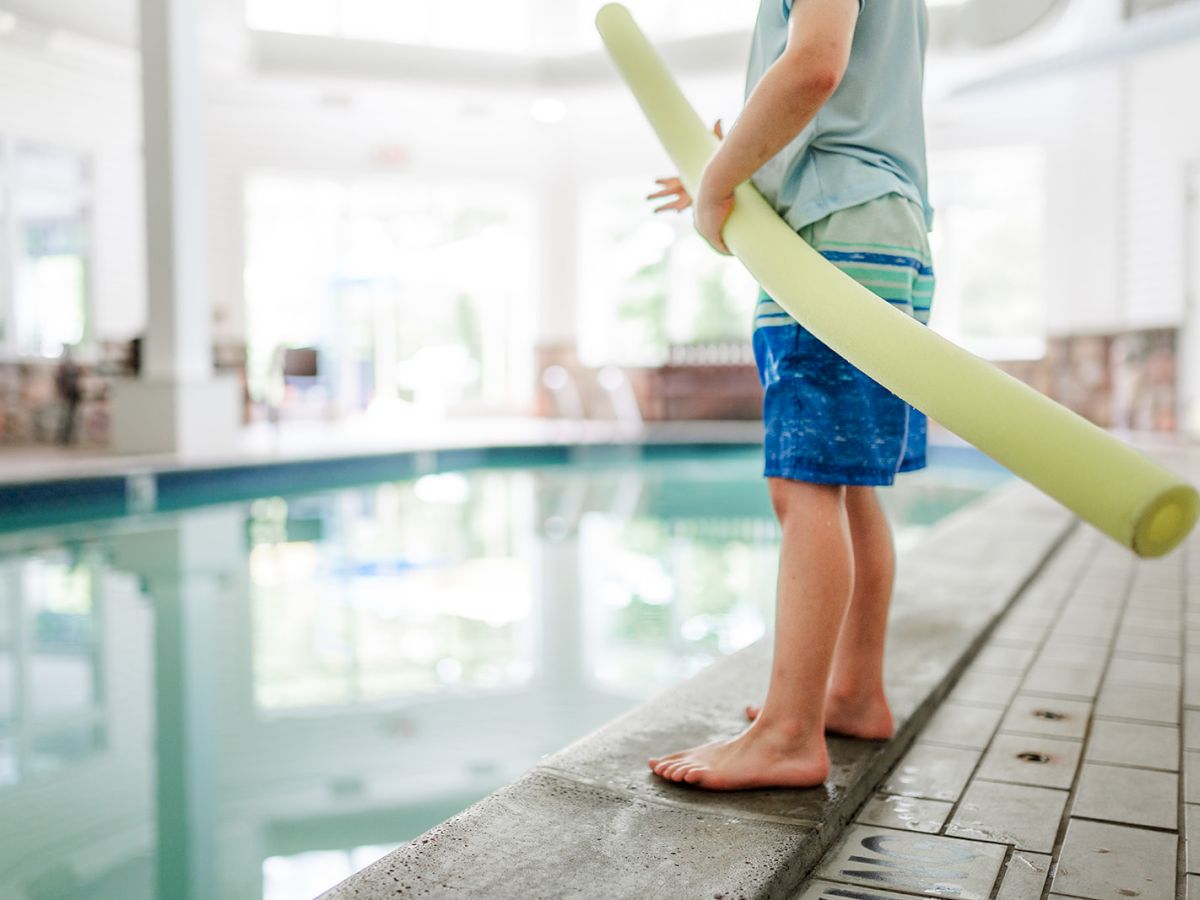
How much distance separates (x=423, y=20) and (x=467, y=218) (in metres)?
2.18

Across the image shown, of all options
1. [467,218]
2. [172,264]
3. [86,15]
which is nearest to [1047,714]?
[172,264]

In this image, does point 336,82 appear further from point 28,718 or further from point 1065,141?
point 28,718

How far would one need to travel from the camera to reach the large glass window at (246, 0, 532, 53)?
37.2 feet

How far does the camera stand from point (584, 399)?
12117 mm

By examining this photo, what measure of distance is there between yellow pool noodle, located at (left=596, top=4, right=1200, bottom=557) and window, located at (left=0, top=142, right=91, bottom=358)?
31.4ft

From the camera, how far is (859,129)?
4.39 feet

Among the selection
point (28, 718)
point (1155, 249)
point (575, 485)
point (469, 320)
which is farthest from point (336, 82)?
point (28, 718)

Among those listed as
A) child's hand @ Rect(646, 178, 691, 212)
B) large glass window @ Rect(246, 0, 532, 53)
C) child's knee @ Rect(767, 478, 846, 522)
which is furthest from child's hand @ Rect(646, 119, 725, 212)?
large glass window @ Rect(246, 0, 532, 53)

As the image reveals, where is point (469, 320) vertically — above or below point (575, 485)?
above

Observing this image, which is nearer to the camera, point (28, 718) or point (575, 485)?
point (28, 718)

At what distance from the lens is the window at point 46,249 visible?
926cm

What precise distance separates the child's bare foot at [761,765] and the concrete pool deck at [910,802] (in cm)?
2

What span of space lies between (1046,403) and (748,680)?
1100mm

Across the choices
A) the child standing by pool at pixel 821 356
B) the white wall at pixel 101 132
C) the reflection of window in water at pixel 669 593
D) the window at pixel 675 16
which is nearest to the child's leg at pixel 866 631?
the child standing by pool at pixel 821 356
